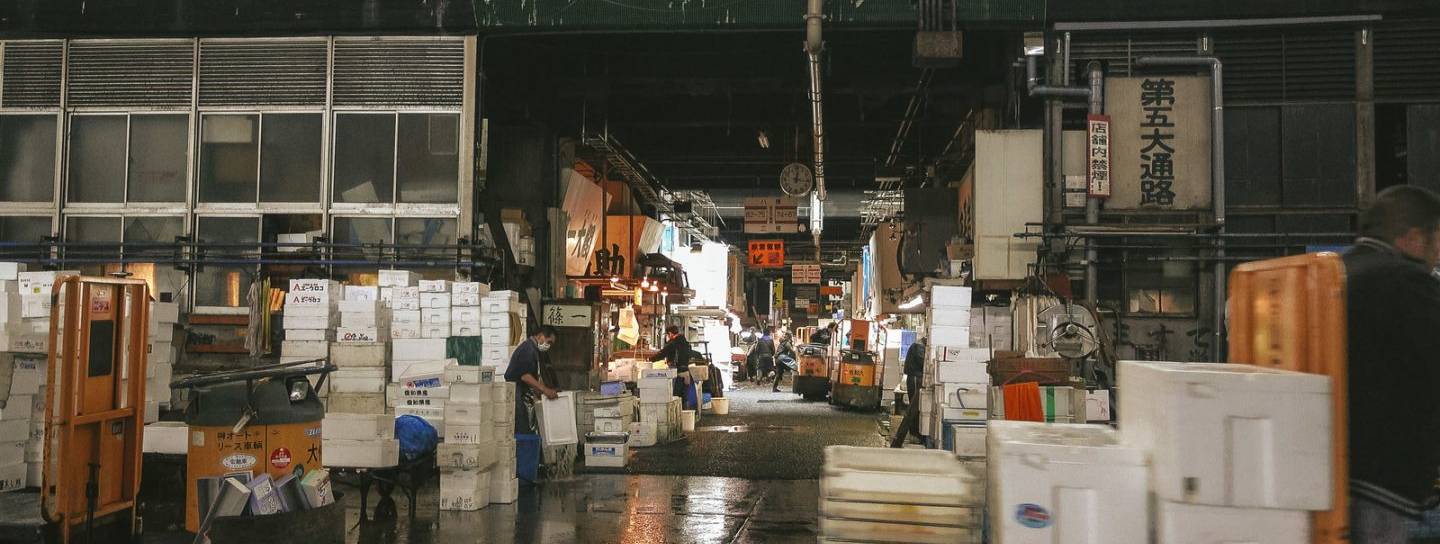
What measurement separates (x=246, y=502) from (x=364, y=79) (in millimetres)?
9528

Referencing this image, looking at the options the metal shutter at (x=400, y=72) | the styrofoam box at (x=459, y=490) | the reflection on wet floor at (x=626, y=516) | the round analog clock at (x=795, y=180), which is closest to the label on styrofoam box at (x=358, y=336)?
the reflection on wet floor at (x=626, y=516)

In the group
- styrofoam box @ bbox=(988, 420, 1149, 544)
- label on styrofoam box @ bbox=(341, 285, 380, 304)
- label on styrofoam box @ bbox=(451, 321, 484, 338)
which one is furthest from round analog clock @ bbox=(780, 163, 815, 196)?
styrofoam box @ bbox=(988, 420, 1149, 544)

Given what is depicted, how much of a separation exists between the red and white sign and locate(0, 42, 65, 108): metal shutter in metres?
14.4

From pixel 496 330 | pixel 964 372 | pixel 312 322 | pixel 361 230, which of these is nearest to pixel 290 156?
pixel 361 230

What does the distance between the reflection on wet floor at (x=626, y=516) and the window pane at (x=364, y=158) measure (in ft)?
17.8

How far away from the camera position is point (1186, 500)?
14.6ft

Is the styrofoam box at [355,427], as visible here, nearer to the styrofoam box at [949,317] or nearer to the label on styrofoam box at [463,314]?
the label on styrofoam box at [463,314]

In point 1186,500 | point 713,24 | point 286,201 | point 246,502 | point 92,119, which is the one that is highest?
point 713,24

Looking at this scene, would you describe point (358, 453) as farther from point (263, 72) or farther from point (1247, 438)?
point (263, 72)

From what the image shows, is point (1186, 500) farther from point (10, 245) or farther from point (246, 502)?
point (10, 245)

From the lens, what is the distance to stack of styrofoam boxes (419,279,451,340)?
14164 mm

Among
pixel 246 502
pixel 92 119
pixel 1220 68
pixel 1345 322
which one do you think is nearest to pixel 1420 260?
pixel 1345 322

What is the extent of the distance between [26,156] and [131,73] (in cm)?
202

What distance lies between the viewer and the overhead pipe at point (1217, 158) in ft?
46.8
